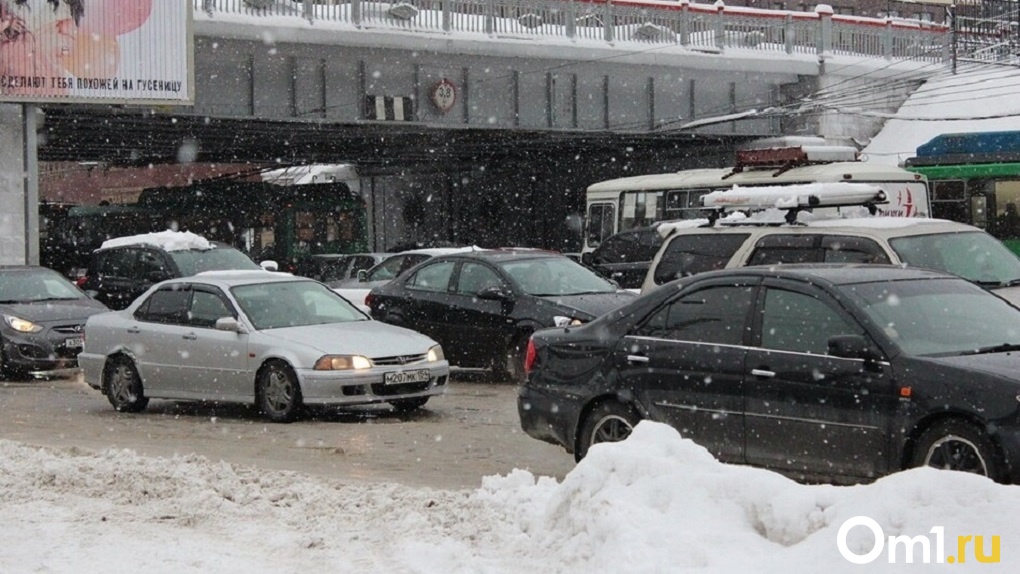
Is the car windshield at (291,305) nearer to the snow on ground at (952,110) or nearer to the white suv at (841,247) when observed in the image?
the white suv at (841,247)

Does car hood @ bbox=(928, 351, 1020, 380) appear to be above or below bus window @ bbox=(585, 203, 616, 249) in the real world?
below

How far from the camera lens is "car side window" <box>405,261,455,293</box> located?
17859 mm

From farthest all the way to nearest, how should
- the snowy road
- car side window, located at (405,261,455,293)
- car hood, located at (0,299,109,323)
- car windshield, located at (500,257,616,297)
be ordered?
car hood, located at (0,299,109,323)
car side window, located at (405,261,455,293)
car windshield, located at (500,257,616,297)
the snowy road

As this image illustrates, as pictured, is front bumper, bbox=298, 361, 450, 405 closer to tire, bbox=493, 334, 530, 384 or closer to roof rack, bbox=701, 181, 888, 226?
tire, bbox=493, 334, 530, 384

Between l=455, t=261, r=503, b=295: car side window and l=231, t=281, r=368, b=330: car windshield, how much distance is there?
231cm

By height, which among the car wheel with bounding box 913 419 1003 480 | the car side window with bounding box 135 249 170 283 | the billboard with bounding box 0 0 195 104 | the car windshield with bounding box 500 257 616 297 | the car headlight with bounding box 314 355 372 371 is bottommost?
the car wheel with bounding box 913 419 1003 480

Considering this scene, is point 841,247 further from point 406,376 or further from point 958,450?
point 958,450

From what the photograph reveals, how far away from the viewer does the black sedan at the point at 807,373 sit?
7871mm

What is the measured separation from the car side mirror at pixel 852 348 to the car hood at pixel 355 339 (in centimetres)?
622

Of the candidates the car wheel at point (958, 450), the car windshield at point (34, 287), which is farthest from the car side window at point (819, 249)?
the car windshield at point (34, 287)

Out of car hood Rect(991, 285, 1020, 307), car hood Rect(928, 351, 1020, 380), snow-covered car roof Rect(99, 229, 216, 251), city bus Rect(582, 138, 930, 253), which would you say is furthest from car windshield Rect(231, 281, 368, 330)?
snow-covered car roof Rect(99, 229, 216, 251)

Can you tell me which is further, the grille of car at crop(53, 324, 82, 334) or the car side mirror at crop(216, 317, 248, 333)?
the grille of car at crop(53, 324, 82, 334)

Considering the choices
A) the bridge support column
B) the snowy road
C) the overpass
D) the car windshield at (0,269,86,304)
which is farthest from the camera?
the overpass

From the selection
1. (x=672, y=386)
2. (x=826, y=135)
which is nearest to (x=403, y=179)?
(x=826, y=135)
